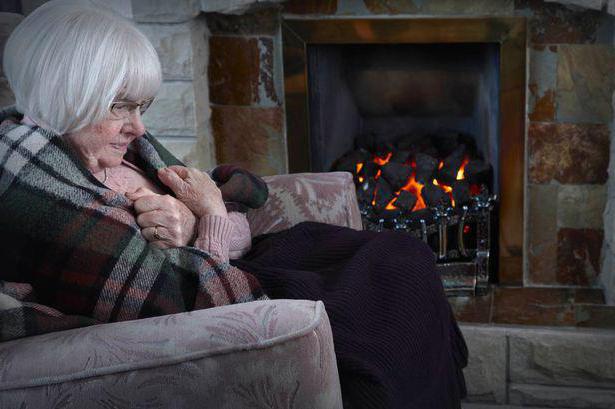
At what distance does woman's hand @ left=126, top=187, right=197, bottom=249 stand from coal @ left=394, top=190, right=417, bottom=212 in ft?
3.88

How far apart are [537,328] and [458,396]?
2.10 feet

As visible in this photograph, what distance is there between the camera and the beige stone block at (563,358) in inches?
82.2

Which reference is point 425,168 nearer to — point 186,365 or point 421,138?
point 421,138

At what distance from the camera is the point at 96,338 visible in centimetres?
108

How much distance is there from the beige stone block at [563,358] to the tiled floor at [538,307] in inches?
2.7

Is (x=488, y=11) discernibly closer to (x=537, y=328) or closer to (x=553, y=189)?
(x=553, y=189)

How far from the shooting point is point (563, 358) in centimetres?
213

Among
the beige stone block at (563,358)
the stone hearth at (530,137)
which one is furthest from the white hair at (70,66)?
the beige stone block at (563,358)

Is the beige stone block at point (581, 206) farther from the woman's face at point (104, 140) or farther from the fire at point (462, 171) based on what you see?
the woman's face at point (104, 140)

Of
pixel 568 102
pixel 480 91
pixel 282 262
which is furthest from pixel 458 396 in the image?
pixel 480 91

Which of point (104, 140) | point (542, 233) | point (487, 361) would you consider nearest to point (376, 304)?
point (104, 140)

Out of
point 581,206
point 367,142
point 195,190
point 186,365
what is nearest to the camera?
point 186,365

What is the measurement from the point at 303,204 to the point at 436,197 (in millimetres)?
863

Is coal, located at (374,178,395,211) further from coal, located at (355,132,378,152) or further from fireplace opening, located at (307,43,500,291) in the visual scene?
coal, located at (355,132,378,152)
